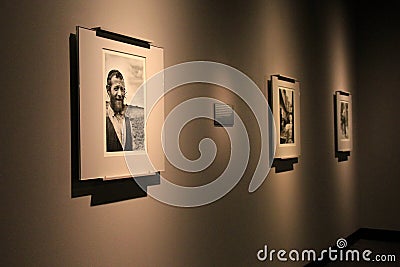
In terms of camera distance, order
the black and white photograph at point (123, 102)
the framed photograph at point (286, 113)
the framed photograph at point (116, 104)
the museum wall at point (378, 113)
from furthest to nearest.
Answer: the museum wall at point (378, 113), the framed photograph at point (286, 113), the black and white photograph at point (123, 102), the framed photograph at point (116, 104)

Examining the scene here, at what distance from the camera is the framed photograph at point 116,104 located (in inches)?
95.0

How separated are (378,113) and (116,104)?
4.90 meters

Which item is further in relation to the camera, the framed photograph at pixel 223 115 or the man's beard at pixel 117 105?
the framed photograph at pixel 223 115

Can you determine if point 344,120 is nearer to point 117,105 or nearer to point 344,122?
point 344,122

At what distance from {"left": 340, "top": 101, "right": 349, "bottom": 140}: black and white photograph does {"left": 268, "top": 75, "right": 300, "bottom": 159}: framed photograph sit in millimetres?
1399

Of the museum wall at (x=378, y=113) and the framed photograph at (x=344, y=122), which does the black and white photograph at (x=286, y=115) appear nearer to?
the framed photograph at (x=344, y=122)

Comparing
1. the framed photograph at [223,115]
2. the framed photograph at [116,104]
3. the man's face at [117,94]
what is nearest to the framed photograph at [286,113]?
the framed photograph at [223,115]

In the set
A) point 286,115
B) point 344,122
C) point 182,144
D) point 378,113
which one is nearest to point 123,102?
point 182,144

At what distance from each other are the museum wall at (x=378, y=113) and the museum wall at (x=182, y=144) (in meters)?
0.57

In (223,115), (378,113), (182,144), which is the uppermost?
(378,113)

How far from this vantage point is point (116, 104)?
2.61 metres

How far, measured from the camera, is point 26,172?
7.05 ft

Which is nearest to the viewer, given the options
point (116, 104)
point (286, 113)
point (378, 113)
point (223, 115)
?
point (116, 104)

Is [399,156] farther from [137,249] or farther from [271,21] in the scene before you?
[137,249]
